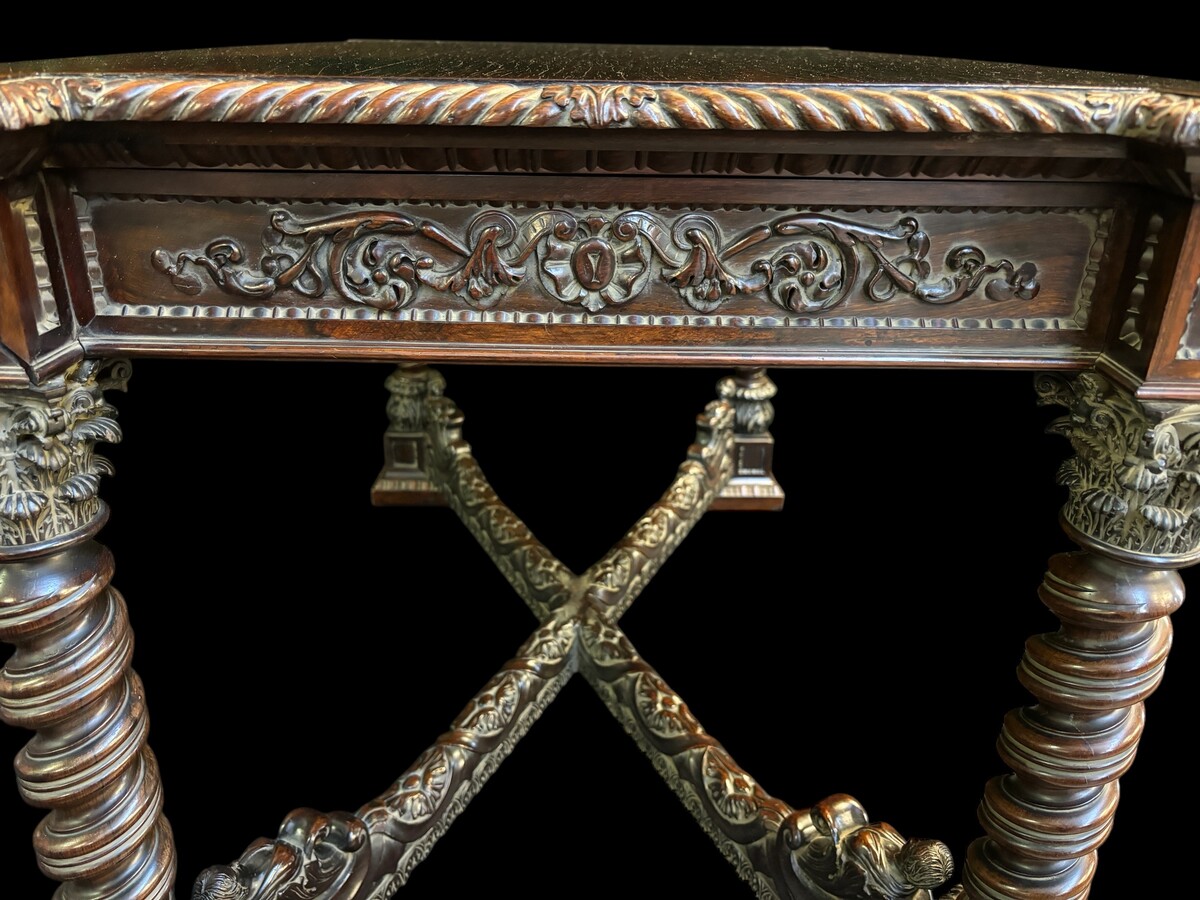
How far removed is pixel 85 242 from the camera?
3.72 ft

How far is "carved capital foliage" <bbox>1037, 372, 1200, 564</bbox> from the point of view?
46.3 inches

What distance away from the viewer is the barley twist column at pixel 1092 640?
121cm

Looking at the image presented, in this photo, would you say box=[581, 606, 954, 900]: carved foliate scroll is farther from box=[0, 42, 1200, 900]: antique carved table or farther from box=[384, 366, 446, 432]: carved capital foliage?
box=[384, 366, 446, 432]: carved capital foliage

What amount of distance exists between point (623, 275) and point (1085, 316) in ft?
1.88

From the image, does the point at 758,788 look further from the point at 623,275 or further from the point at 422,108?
the point at 422,108

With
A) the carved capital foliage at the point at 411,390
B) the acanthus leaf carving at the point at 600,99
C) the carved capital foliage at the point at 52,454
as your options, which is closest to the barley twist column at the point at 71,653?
the carved capital foliage at the point at 52,454

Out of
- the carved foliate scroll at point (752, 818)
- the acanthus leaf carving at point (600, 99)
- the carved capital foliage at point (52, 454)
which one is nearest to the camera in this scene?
the acanthus leaf carving at point (600, 99)

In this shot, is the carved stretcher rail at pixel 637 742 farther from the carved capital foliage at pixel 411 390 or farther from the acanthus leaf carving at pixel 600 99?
the acanthus leaf carving at pixel 600 99

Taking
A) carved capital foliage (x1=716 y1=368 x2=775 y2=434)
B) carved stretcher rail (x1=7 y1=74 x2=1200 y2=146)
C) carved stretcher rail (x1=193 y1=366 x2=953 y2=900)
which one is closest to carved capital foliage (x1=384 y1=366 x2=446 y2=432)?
carved stretcher rail (x1=193 y1=366 x2=953 y2=900)

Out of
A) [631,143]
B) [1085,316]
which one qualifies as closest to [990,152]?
[1085,316]

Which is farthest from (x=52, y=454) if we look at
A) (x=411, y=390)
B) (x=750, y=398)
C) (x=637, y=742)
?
(x=750, y=398)

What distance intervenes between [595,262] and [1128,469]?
2.36 feet

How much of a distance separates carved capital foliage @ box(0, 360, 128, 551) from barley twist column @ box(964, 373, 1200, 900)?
123 cm

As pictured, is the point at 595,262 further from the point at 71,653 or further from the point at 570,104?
the point at 71,653
